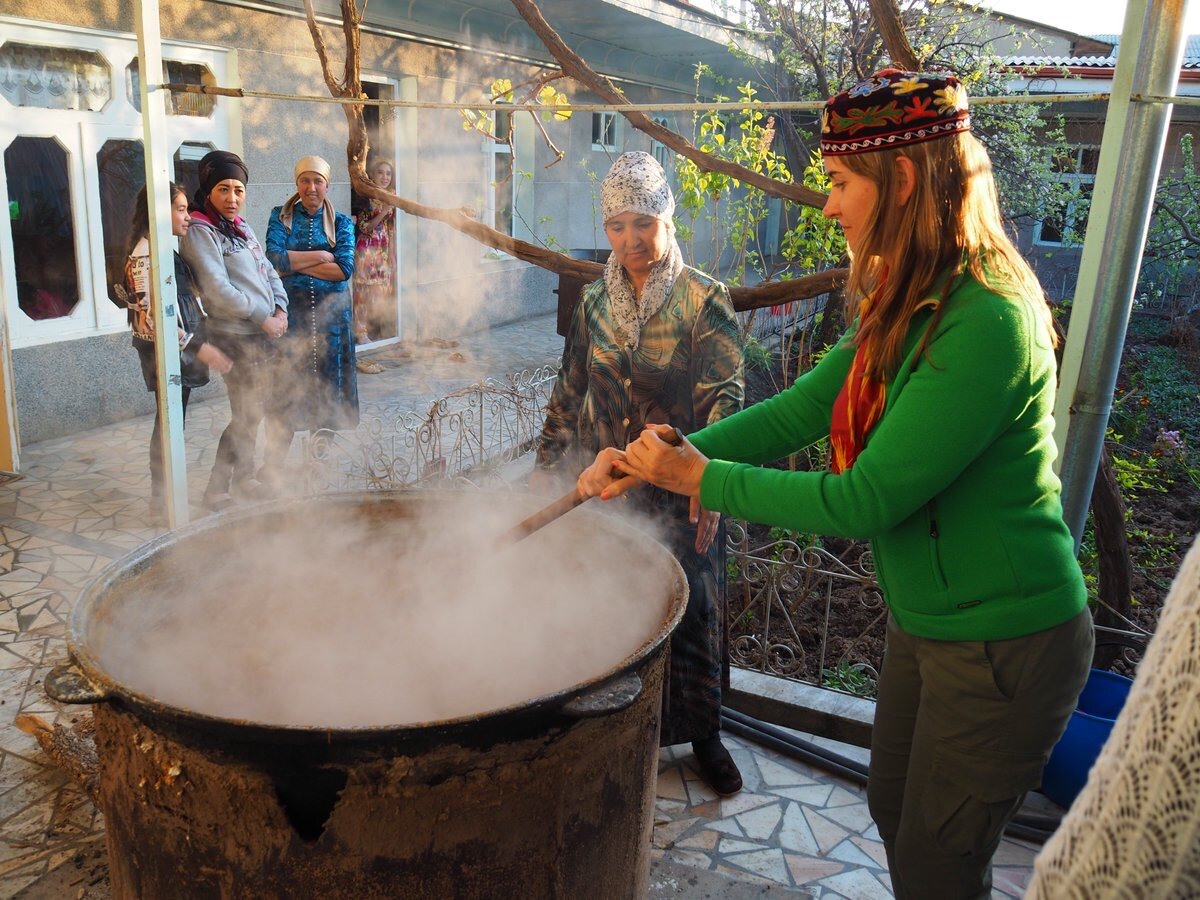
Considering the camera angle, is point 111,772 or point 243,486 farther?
point 243,486

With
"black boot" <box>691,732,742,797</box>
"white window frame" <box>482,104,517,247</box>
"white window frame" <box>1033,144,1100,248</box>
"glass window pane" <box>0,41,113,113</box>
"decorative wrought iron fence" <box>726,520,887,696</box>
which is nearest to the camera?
"black boot" <box>691,732,742,797</box>

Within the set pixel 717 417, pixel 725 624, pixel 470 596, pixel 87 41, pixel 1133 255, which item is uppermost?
pixel 87 41

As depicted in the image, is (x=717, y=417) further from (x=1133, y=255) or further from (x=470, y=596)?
(x=1133, y=255)

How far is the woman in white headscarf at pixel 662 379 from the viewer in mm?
2986

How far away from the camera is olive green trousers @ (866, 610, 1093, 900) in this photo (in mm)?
1747

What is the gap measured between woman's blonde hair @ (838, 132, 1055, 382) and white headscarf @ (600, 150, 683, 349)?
1304 millimetres

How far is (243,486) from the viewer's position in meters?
5.68

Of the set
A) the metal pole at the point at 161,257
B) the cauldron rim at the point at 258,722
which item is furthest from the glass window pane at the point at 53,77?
the cauldron rim at the point at 258,722

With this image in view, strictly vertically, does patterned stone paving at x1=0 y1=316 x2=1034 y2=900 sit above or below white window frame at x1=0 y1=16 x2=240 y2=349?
below

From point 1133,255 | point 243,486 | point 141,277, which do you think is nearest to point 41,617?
point 243,486

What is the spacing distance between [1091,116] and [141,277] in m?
14.8

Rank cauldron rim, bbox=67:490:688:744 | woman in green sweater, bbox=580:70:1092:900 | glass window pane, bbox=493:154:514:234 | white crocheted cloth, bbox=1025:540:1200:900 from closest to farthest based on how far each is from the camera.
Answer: white crocheted cloth, bbox=1025:540:1200:900, cauldron rim, bbox=67:490:688:744, woman in green sweater, bbox=580:70:1092:900, glass window pane, bbox=493:154:514:234

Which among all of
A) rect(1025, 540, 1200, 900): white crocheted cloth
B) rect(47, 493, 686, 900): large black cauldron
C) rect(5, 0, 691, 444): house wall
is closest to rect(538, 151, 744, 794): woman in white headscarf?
rect(47, 493, 686, 900): large black cauldron

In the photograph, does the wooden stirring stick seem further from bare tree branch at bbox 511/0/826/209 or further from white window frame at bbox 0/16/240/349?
white window frame at bbox 0/16/240/349
